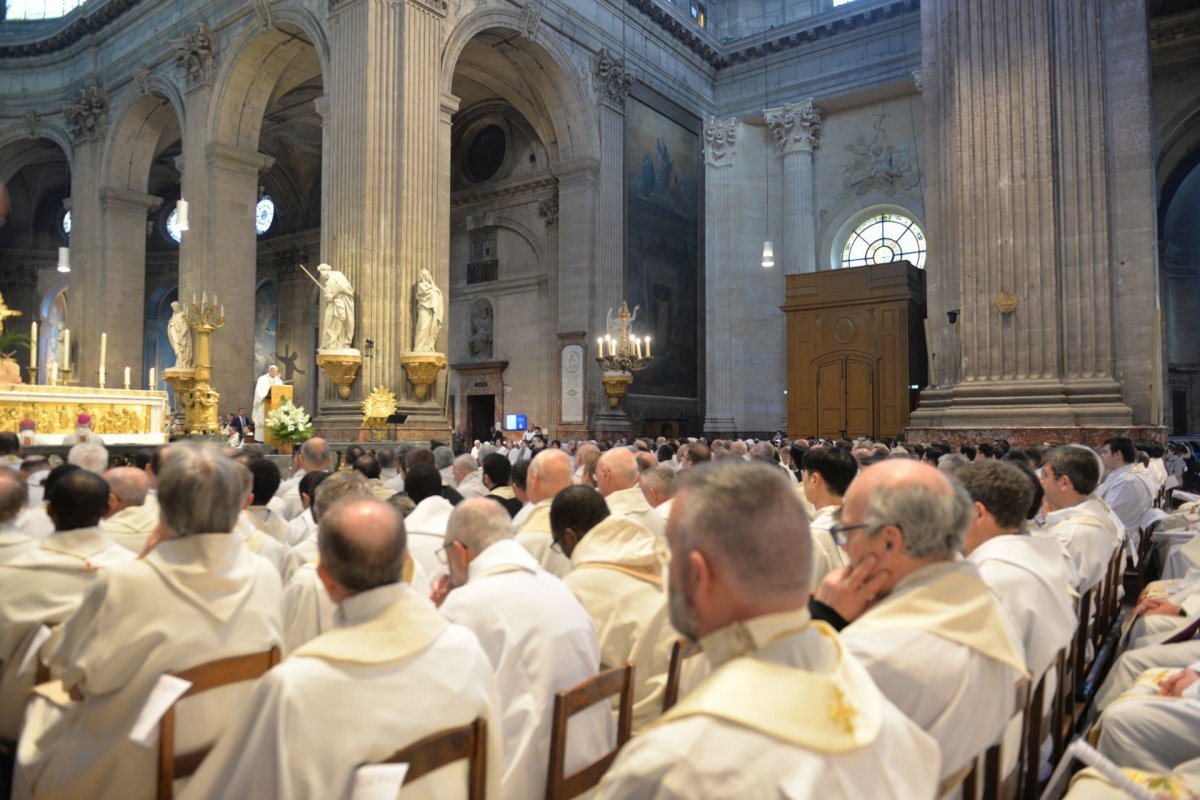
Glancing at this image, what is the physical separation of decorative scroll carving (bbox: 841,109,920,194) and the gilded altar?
18491 millimetres

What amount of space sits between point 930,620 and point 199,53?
2217cm

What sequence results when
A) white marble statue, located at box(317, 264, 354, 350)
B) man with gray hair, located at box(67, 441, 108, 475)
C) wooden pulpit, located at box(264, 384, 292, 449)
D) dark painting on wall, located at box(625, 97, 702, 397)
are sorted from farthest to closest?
dark painting on wall, located at box(625, 97, 702, 397)
white marble statue, located at box(317, 264, 354, 350)
wooden pulpit, located at box(264, 384, 292, 449)
man with gray hair, located at box(67, 441, 108, 475)

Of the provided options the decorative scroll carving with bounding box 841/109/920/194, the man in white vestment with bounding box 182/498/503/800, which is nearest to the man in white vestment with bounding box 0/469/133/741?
the man in white vestment with bounding box 182/498/503/800

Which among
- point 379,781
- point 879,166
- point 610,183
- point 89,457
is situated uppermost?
point 879,166

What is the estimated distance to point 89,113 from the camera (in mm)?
23031

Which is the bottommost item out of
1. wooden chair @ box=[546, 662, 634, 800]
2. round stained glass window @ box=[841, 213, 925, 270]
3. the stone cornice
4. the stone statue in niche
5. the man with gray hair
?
wooden chair @ box=[546, 662, 634, 800]

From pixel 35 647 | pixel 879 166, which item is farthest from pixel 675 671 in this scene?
pixel 879 166

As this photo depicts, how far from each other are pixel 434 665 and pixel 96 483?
2.05 metres

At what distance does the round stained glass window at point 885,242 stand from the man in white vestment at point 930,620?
2154 centimetres

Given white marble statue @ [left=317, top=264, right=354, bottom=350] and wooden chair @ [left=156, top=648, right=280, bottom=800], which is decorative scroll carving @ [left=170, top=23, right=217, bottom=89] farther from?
wooden chair @ [left=156, top=648, right=280, bottom=800]

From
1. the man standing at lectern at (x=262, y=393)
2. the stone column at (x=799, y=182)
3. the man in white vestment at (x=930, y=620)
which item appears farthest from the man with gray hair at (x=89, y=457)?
the stone column at (x=799, y=182)

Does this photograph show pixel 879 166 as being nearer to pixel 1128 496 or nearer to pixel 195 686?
pixel 1128 496

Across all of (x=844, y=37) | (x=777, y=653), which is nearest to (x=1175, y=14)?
(x=844, y=37)

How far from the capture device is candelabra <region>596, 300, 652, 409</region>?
66.3 feet
